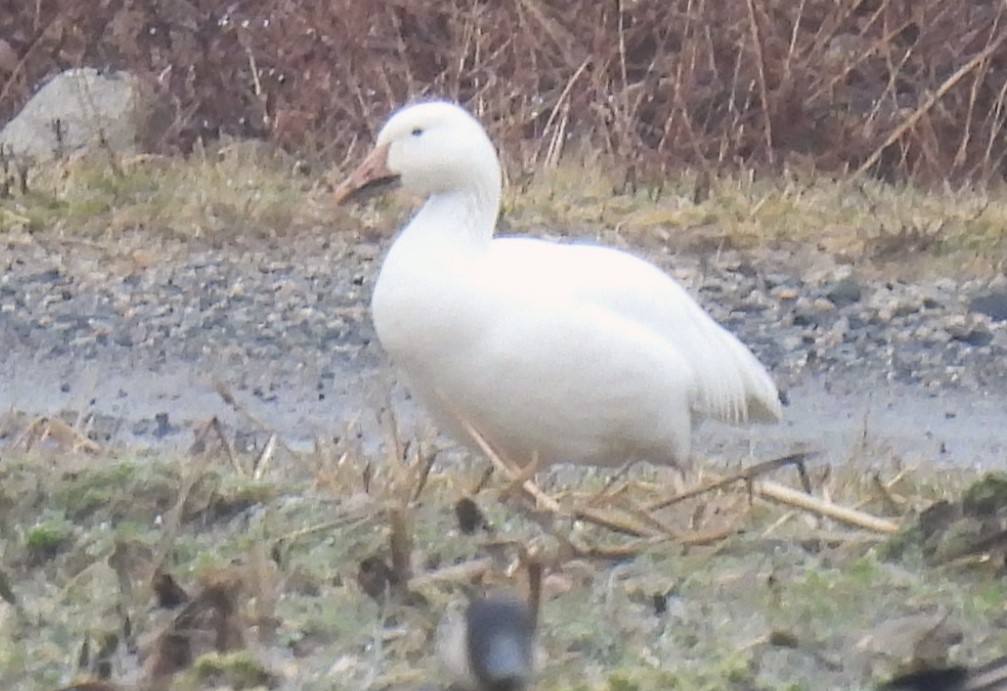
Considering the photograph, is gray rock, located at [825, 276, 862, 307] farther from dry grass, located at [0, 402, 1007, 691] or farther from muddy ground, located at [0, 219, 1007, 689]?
dry grass, located at [0, 402, 1007, 691]

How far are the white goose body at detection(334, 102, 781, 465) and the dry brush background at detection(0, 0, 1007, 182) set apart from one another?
4.54 meters

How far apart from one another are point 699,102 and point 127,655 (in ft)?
26.3

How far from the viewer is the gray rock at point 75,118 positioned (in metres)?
10.5

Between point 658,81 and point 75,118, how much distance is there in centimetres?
269

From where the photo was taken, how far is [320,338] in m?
7.53

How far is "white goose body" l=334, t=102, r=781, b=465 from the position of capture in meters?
4.78

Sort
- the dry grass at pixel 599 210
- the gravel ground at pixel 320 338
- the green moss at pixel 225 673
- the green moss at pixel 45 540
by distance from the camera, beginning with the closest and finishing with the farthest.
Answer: the green moss at pixel 225 673, the green moss at pixel 45 540, the gravel ground at pixel 320 338, the dry grass at pixel 599 210

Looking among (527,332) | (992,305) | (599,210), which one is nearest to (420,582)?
(527,332)

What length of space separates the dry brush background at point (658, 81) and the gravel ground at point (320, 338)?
6.27ft

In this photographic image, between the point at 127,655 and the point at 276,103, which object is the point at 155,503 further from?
the point at 276,103

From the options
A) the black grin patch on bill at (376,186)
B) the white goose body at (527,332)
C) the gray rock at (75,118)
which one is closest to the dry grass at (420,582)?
the white goose body at (527,332)

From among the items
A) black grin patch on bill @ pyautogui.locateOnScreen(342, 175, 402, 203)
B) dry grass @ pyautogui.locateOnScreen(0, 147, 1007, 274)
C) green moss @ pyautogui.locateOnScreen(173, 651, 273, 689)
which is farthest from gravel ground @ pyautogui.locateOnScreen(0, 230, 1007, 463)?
green moss @ pyautogui.locateOnScreen(173, 651, 273, 689)

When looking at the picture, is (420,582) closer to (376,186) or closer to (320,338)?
(376,186)

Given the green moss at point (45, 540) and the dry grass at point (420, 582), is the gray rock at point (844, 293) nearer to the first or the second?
the dry grass at point (420, 582)
